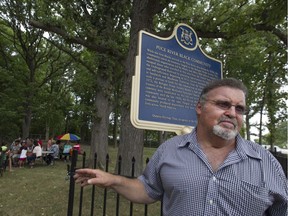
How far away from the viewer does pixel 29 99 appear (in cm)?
1905

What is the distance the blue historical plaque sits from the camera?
146 inches

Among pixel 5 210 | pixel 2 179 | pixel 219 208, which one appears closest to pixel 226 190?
pixel 219 208

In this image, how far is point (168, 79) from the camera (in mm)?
4031

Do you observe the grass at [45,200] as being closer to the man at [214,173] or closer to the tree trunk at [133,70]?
the tree trunk at [133,70]

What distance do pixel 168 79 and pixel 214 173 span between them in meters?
2.15

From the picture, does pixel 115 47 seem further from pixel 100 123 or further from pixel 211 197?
pixel 211 197

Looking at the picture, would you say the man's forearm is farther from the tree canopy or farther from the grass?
the tree canopy

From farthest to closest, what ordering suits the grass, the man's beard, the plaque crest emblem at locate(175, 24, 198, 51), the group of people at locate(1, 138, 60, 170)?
the group of people at locate(1, 138, 60, 170) < the grass < the plaque crest emblem at locate(175, 24, 198, 51) < the man's beard

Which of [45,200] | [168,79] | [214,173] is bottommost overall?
[45,200]

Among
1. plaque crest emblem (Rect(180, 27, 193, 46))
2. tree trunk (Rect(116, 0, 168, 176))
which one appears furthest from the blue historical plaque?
tree trunk (Rect(116, 0, 168, 176))

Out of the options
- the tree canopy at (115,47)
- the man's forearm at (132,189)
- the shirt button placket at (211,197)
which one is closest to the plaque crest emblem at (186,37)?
the tree canopy at (115,47)

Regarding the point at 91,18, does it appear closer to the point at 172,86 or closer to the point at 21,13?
the point at 21,13

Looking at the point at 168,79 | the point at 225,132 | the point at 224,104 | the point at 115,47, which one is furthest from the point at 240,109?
the point at 115,47

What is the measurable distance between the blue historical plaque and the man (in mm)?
1214
